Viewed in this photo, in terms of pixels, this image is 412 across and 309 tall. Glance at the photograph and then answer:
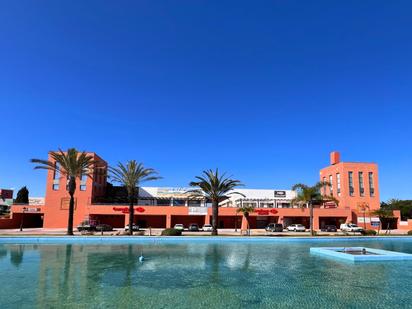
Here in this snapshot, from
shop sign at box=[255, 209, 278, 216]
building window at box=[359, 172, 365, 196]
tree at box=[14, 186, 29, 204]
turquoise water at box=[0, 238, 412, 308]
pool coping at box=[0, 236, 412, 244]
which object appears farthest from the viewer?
tree at box=[14, 186, 29, 204]

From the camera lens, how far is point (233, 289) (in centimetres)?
1288

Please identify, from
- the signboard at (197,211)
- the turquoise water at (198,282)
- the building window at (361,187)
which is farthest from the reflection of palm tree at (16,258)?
the building window at (361,187)

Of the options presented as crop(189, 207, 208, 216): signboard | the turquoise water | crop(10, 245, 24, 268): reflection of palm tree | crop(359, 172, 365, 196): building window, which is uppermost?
crop(359, 172, 365, 196): building window

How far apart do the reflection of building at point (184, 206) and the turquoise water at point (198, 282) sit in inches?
1248

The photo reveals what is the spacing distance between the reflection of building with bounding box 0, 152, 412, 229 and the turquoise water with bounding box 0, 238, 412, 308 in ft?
104

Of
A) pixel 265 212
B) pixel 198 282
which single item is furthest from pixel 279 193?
pixel 198 282

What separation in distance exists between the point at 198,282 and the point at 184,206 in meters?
42.3

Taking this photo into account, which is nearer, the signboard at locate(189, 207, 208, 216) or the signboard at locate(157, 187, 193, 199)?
the signboard at locate(189, 207, 208, 216)

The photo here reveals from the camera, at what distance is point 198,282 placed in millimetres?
14156

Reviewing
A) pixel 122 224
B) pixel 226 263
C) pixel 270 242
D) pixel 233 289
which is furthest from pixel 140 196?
pixel 233 289

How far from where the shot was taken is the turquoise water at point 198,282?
36.4 feet

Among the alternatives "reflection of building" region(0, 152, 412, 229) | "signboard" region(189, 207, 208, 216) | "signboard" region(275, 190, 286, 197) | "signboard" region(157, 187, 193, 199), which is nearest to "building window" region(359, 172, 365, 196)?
"reflection of building" region(0, 152, 412, 229)

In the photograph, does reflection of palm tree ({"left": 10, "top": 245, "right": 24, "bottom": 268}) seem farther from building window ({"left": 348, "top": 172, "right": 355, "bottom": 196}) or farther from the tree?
building window ({"left": 348, "top": 172, "right": 355, "bottom": 196})

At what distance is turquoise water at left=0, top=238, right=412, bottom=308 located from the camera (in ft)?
36.4
